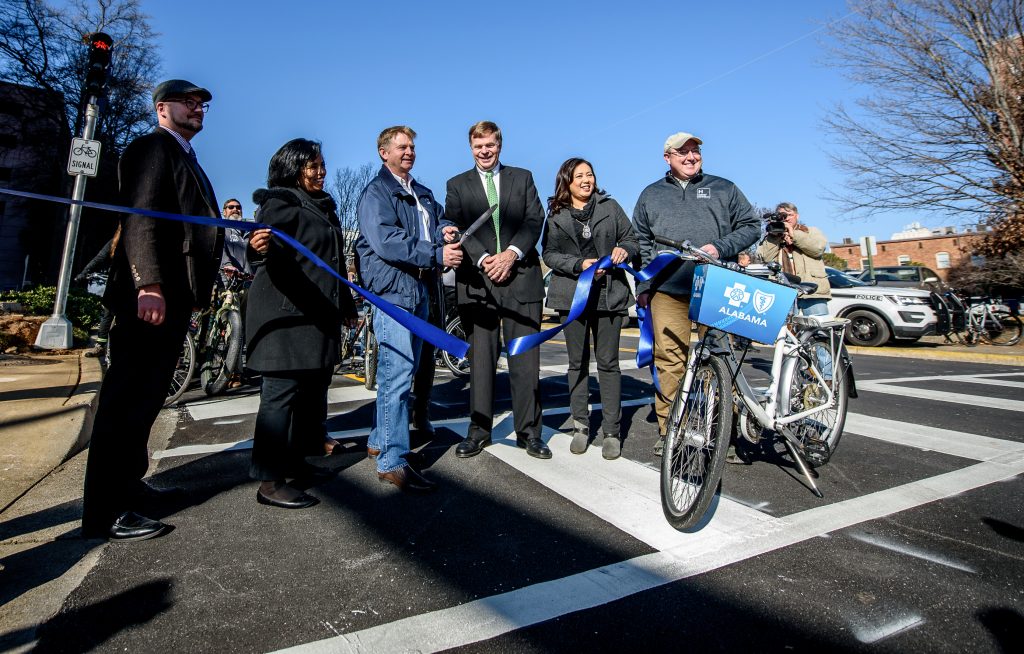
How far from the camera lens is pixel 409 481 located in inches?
134

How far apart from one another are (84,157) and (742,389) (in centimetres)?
929

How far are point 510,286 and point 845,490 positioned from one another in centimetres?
228

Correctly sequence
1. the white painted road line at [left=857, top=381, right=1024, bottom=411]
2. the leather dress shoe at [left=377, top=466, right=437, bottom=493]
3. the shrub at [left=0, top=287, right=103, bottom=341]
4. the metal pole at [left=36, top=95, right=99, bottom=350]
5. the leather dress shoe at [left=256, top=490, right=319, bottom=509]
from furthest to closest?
the shrub at [left=0, top=287, right=103, bottom=341] → the metal pole at [left=36, top=95, right=99, bottom=350] → the white painted road line at [left=857, top=381, right=1024, bottom=411] → the leather dress shoe at [left=377, top=466, right=437, bottom=493] → the leather dress shoe at [left=256, top=490, right=319, bottom=509]

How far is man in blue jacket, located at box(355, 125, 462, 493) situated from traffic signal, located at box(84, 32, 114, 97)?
632 centimetres

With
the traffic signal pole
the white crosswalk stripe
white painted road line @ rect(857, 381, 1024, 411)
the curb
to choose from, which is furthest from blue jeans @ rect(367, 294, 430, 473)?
the traffic signal pole

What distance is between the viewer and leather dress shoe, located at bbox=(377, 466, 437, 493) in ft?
11.1

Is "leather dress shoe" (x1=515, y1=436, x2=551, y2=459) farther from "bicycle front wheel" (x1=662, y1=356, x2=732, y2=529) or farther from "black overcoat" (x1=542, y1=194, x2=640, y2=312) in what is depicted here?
"bicycle front wheel" (x1=662, y1=356, x2=732, y2=529)

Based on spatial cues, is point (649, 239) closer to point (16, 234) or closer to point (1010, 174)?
point (1010, 174)

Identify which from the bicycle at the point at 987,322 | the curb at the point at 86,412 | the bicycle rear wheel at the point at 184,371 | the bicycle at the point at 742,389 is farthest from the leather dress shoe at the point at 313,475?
the bicycle at the point at 987,322

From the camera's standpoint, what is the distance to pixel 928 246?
57.9 meters

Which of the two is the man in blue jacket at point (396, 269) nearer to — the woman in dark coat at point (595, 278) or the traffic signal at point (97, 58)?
the woman in dark coat at point (595, 278)

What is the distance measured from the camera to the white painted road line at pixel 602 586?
1.96 metres

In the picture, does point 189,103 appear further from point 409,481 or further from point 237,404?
point 237,404

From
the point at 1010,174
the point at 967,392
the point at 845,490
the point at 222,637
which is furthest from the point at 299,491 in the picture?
the point at 1010,174
